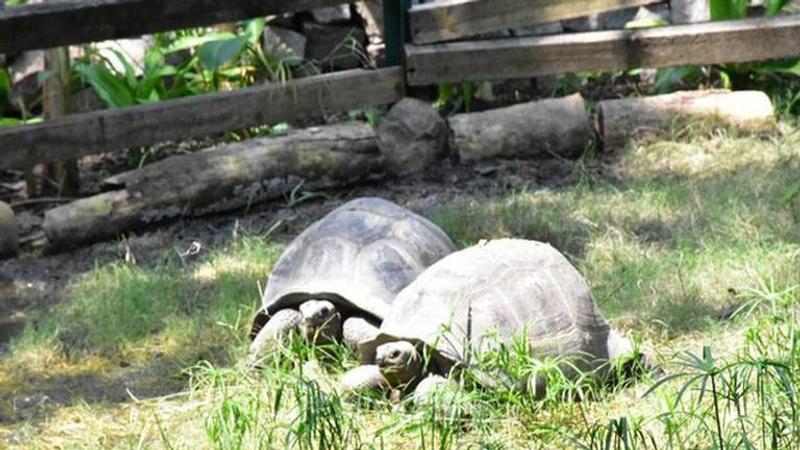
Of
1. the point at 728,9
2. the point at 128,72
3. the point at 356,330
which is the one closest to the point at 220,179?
the point at 128,72

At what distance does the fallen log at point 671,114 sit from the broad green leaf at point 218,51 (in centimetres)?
213

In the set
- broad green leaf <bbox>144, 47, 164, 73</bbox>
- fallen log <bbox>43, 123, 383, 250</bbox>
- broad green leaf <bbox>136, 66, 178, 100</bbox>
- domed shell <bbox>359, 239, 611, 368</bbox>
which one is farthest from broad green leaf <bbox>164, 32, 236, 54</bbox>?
domed shell <bbox>359, 239, 611, 368</bbox>

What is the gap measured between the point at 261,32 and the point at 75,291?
276 cm

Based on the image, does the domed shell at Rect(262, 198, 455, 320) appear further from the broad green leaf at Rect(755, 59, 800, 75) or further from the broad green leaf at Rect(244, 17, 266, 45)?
the broad green leaf at Rect(755, 59, 800, 75)

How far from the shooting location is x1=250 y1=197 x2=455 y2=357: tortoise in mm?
5484

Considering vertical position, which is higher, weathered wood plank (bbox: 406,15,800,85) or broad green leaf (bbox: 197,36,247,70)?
broad green leaf (bbox: 197,36,247,70)

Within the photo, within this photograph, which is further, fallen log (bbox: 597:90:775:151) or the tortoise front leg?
fallen log (bbox: 597:90:775:151)

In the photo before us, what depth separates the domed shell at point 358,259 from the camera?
551cm

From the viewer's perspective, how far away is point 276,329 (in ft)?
18.1

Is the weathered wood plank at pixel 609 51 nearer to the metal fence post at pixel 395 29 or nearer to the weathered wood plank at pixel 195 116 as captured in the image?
the metal fence post at pixel 395 29

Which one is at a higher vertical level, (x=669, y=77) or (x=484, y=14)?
(x=484, y=14)

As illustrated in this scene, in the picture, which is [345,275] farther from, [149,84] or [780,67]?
[780,67]

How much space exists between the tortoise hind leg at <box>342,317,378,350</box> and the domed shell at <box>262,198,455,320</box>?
0.05 metres

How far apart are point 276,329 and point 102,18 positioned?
2588 millimetres
